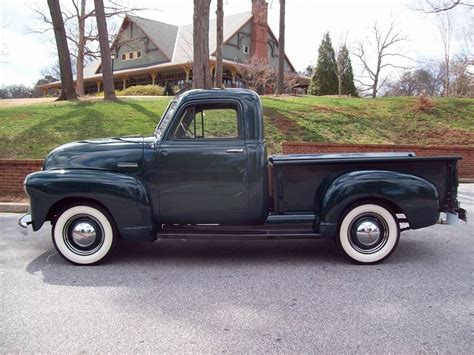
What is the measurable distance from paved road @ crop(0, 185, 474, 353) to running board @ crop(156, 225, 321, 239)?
→ 1.20 ft

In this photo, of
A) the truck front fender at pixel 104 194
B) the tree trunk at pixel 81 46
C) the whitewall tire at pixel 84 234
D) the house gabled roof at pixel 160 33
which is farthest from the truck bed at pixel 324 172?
the house gabled roof at pixel 160 33

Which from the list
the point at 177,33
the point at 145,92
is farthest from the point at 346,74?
the point at 177,33

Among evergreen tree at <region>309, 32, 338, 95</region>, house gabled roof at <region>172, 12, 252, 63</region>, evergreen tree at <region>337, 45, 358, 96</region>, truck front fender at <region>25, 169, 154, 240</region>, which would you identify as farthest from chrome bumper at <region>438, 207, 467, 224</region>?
house gabled roof at <region>172, 12, 252, 63</region>

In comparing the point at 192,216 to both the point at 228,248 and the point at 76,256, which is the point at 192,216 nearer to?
the point at 228,248

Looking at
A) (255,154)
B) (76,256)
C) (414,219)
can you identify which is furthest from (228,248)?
(414,219)

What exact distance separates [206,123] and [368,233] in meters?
2.35

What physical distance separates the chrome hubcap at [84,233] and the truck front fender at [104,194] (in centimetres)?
32

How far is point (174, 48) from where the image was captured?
41.4m

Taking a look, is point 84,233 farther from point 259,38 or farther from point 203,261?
point 259,38

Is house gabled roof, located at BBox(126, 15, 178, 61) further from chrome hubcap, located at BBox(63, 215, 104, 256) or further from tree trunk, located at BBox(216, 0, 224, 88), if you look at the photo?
chrome hubcap, located at BBox(63, 215, 104, 256)

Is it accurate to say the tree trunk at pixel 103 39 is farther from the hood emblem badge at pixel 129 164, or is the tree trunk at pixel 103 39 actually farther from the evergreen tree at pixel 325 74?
the evergreen tree at pixel 325 74

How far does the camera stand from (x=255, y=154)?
16.2 ft

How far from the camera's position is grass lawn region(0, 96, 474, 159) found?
12634 millimetres

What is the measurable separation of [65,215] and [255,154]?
235cm
